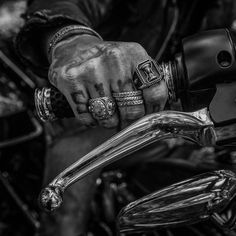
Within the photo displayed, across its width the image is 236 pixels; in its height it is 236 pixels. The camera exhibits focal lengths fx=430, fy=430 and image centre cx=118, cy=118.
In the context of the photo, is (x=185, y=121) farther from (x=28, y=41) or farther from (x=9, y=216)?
(x=9, y=216)

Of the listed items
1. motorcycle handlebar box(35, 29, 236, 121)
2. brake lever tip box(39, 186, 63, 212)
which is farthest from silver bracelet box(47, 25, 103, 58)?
brake lever tip box(39, 186, 63, 212)

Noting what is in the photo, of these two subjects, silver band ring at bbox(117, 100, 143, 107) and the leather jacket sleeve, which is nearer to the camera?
silver band ring at bbox(117, 100, 143, 107)

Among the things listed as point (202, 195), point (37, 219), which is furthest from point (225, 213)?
point (37, 219)

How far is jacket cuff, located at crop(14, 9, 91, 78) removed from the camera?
682 millimetres

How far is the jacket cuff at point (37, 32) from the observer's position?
2.24 feet

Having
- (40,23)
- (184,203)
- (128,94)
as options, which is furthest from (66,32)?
(184,203)

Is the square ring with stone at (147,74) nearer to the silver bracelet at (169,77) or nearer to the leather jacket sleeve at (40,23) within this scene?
the silver bracelet at (169,77)

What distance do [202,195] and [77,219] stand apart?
1.31ft

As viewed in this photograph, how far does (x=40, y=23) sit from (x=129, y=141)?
29 centimetres

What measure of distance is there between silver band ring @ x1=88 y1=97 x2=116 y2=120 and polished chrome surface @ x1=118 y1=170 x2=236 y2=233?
0.13 m

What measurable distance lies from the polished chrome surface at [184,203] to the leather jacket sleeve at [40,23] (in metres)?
0.29

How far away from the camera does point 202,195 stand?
563mm

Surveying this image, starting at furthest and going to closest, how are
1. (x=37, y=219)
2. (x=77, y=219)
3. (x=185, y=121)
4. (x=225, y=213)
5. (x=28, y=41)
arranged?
1. (x=37, y=219)
2. (x=77, y=219)
3. (x=28, y=41)
4. (x=225, y=213)
5. (x=185, y=121)

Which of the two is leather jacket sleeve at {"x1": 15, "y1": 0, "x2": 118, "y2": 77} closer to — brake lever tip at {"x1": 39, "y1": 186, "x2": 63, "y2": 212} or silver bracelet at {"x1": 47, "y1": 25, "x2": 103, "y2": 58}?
silver bracelet at {"x1": 47, "y1": 25, "x2": 103, "y2": 58}
